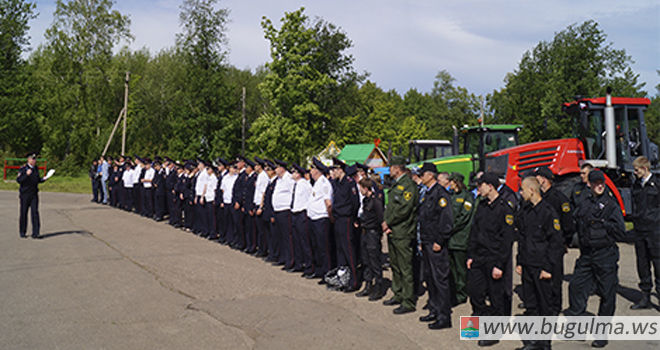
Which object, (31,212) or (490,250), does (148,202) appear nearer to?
(31,212)

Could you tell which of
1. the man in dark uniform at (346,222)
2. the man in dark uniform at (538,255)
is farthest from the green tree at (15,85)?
the man in dark uniform at (538,255)

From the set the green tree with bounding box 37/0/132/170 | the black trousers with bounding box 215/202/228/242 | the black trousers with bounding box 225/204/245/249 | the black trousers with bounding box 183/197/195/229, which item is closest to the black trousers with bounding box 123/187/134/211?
the black trousers with bounding box 183/197/195/229

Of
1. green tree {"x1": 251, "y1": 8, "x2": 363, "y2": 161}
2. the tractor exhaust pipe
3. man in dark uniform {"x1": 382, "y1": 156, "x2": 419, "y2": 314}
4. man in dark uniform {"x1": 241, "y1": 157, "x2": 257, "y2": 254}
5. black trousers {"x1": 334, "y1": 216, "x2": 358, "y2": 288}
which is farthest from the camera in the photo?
green tree {"x1": 251, "y1": 8, "x2": 363, "y2": 161}

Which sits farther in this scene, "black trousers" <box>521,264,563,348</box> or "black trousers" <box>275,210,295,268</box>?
"black trousers" <box>275,210,295,268</box>

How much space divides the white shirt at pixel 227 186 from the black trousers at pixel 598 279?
8142 millimetres

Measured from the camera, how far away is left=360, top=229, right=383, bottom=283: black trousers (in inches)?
297

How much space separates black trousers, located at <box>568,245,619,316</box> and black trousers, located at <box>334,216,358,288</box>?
10.6 ft

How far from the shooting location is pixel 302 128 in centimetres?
3997

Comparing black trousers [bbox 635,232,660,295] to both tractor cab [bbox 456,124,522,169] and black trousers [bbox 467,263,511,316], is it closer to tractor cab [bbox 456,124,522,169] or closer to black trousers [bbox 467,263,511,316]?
black trousers [bbox 467,263,511,316]

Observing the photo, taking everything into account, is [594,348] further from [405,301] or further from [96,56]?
[96,56]

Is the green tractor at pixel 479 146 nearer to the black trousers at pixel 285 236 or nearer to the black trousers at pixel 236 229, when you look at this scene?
the black trousers at pixel 236 229

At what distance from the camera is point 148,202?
1759cm

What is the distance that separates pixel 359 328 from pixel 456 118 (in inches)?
2526

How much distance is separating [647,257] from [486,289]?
10.1 ft
